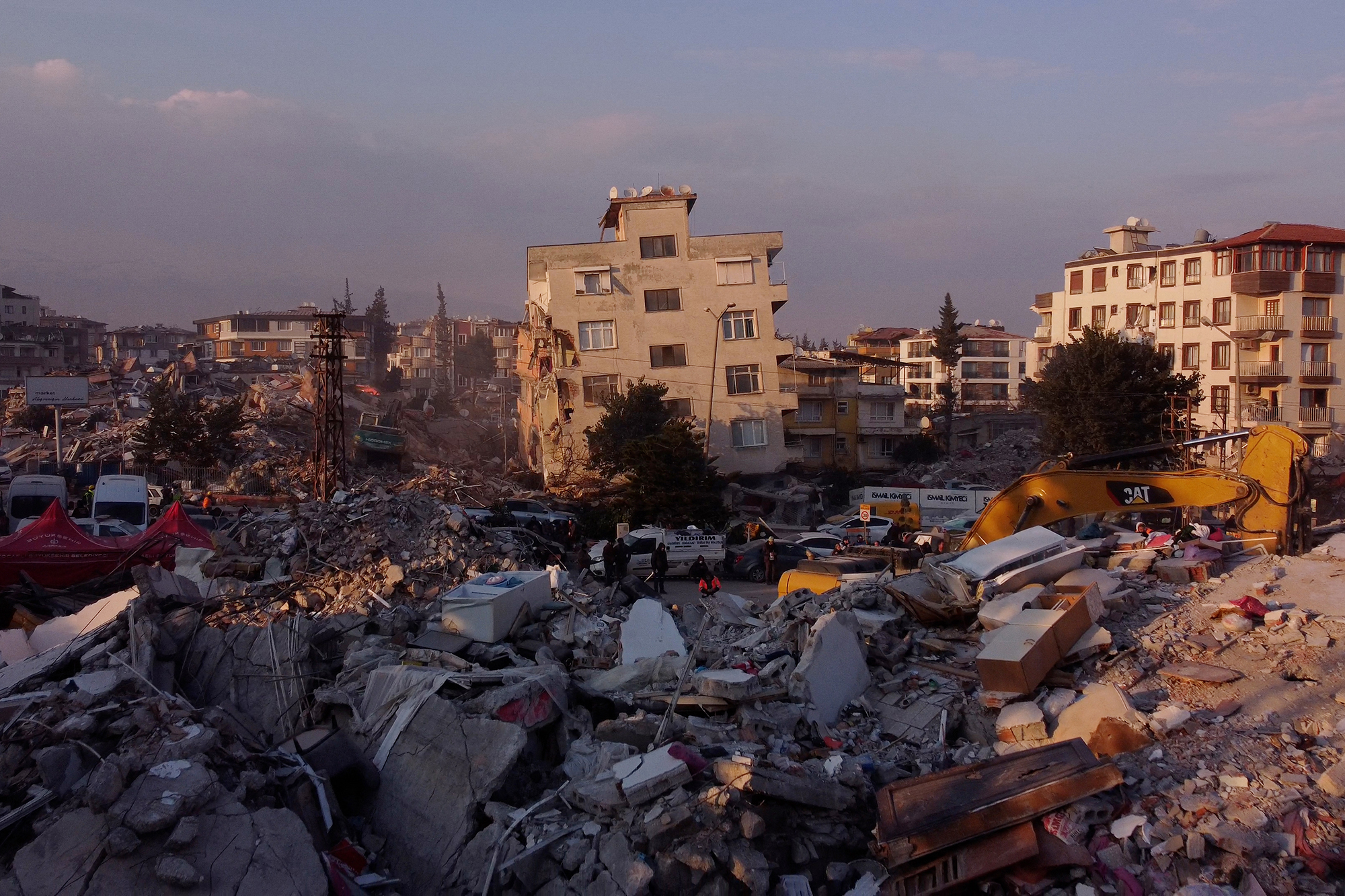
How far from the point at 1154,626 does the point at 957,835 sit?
418cm

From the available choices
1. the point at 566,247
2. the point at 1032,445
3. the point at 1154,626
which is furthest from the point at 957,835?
the point at 1032,445

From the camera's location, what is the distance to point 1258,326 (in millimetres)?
40406

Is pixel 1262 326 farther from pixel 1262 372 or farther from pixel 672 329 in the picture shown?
pixel 672 329

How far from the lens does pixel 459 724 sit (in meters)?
7.26

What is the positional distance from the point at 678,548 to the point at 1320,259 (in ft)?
110

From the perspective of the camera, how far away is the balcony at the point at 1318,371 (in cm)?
4016

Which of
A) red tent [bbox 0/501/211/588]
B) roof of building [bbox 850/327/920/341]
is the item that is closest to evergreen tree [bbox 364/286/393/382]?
roof of building [bbox 850/327/920/341]

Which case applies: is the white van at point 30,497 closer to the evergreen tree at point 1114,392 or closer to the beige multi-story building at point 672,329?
the beige multi-story building at point 672,329

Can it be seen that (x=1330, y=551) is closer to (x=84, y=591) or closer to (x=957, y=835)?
(x=957, y=835)

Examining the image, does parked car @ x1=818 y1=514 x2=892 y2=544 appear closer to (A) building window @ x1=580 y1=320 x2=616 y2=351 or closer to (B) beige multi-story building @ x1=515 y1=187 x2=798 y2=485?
(B) beige multi-story building @ x1=515 y1=187 x2=798 y2=485

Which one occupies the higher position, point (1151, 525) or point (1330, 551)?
point (1330, 551)

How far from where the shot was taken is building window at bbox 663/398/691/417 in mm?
36969

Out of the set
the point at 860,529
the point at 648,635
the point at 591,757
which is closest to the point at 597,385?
the point at 860,529

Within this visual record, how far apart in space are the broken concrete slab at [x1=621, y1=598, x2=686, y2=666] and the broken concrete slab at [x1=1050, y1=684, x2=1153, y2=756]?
11.7 ft
